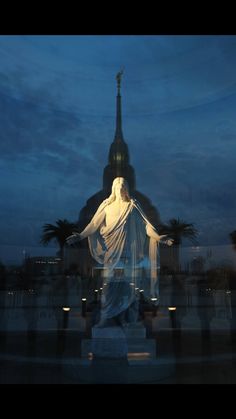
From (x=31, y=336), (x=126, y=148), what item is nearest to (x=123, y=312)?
(x=31, y=336)

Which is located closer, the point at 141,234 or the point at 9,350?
the point at 141,234

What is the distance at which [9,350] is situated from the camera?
19.3 feet

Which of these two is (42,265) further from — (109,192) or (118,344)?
(118,344)

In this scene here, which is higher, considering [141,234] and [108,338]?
[141,234]

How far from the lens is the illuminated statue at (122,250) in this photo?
5.11 metres

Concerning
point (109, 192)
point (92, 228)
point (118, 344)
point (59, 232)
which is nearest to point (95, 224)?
point (92, 228)

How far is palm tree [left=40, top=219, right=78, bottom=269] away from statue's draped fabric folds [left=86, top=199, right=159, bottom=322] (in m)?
2.05

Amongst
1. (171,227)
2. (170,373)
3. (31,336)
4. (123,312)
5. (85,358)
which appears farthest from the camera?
(171,227)

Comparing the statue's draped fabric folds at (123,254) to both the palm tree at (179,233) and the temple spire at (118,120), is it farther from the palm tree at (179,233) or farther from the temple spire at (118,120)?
the temple spire at (118,120)

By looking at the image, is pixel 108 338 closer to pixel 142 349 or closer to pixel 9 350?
pixel 142 349

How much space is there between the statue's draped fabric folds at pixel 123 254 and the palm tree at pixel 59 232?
2.05 m

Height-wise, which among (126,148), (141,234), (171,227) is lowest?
(141,234)

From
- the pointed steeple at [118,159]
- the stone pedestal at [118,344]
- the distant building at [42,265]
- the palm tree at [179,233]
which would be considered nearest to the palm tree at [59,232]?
the distant building at [42,265]
